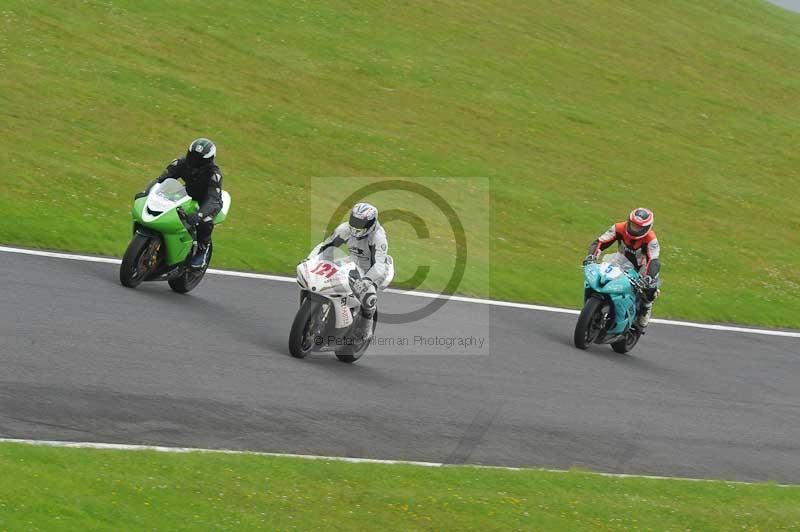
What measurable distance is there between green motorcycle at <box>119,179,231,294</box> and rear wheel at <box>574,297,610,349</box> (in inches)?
222

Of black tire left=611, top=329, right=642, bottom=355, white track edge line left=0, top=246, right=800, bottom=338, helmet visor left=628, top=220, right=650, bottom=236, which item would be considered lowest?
white track edge line left=0, top=246, right=800, bottom=338

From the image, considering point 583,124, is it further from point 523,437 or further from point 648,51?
point 523,437

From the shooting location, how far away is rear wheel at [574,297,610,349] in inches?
699

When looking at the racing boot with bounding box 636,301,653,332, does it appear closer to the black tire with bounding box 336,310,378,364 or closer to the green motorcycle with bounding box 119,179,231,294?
the black tire with bounding box 336,310,378,364

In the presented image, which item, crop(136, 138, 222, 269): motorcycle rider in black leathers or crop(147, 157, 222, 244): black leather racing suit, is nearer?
crop(136, 138, 222, 269): motorcycle rider in black leathers

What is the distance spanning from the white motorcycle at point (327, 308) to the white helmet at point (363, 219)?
380mm

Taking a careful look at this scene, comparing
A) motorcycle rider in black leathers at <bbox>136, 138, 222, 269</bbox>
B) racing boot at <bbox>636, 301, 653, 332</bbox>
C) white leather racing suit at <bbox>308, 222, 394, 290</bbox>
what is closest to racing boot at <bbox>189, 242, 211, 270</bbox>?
motorcycle rider in black leathers at <bbox>136, 138, 222, 269</bbox>

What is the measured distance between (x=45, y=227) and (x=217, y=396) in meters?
7.92

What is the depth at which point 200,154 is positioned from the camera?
1605 cm

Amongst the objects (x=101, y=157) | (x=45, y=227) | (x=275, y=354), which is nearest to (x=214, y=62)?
(x=101, y=157)

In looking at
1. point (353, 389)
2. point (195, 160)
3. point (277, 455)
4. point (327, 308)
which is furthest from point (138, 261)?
point (277, 455)

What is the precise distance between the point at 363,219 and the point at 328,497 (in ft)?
16.2

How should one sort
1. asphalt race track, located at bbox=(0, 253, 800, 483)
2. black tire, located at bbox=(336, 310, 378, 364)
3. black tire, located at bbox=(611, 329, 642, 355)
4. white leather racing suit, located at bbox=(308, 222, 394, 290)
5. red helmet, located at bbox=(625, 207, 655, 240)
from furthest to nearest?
black tire, located at bbox=(611, 329, 642, 355) → red helmet, located at bbox=(625, 207, 655, 240) → black tire, located at bbox=(336, 310, 378, 364) → white leather racing suit, located at bbox=(308, 222, 394, 290) → asphalt race track, located at bbox=(0, 253, 800, 483)

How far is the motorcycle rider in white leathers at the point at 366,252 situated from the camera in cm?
1421
